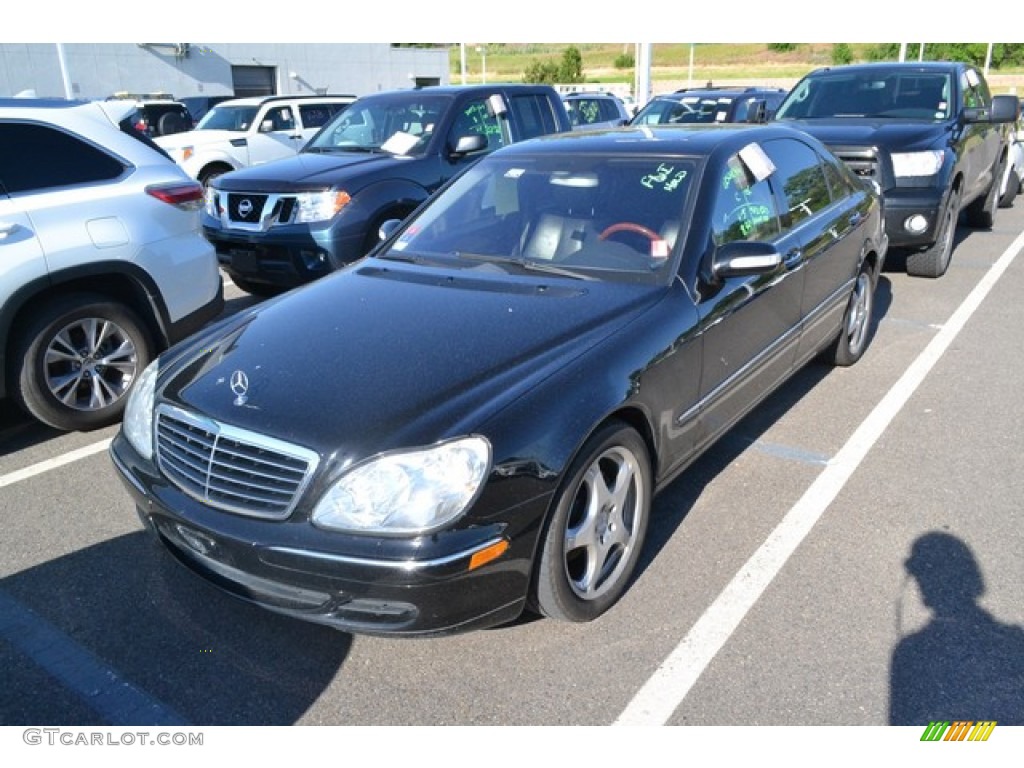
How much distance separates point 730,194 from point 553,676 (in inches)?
89.1

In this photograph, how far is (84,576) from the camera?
3.24 metres

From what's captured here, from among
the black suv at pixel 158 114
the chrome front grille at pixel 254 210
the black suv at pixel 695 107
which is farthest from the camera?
the black suv at pixel 158 114

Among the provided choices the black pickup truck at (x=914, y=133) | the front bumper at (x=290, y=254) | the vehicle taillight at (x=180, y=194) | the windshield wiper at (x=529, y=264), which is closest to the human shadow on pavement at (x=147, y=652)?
the windshield wiper at (x=529, y=264)

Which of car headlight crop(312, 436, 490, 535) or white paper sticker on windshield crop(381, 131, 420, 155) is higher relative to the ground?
white paper sticker on windshield crop(381, 131, 420, 155)

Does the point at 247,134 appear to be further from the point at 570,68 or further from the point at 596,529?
the point at 570,68

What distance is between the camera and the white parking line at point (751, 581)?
2.56 metres

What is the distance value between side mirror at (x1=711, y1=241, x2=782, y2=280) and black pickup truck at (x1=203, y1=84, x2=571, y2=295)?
372 cm

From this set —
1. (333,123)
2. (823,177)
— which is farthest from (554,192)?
(333,123)

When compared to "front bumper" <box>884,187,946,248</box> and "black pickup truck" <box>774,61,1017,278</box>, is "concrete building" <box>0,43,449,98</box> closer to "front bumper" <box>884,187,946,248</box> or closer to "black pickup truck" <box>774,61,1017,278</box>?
"black pickup truck" <box>774,61,1017,278</box>

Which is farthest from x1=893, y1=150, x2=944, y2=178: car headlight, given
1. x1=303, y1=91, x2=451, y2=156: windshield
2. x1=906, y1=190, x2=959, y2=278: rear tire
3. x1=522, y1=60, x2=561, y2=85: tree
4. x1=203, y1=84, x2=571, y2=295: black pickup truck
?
x1=522, y1=60, x2=561, y2=85: tree

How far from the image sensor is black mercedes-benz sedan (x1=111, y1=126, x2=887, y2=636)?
2393 millimetres

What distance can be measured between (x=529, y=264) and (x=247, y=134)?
10474 millimetres

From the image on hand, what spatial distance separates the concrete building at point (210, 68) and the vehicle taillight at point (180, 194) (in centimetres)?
2460
